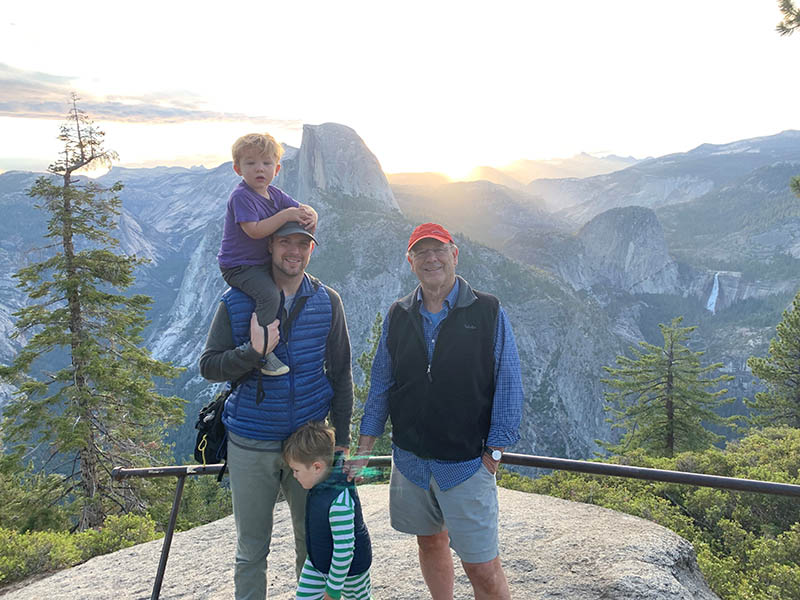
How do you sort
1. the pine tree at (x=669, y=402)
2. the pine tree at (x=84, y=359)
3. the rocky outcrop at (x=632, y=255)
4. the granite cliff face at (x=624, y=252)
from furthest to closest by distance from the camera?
the rocky outcrop at (x=632, y=255)
the granite cliff face at (x=624, y=252)
the pine tree at (x=669, y=402)
the pine tree at (x=84, y=359)

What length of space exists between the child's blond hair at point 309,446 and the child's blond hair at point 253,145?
1.76 m

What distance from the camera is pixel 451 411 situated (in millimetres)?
2855

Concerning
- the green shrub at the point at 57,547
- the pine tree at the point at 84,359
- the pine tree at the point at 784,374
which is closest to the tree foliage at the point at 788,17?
the pine tree at the point at 784,374

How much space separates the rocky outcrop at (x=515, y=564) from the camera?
365 centimetres

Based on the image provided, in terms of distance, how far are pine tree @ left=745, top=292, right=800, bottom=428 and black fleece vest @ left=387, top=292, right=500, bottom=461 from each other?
22.3m

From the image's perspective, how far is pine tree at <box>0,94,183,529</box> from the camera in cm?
1279

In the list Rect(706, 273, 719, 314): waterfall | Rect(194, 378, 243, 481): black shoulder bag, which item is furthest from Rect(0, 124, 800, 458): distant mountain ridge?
Rect(194, 378, 243, 481): black shoulder bag

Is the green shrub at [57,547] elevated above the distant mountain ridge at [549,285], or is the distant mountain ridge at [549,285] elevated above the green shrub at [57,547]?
the green shrub at [57,547]

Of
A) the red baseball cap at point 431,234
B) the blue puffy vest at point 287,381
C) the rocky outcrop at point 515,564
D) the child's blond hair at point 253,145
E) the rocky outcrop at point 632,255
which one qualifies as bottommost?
the rocky outcrop at point 632,255

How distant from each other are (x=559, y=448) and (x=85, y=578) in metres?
98.3

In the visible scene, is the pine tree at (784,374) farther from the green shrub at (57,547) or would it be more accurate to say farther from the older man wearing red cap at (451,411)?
the green shrub at (57,547)

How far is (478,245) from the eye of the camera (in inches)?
5290

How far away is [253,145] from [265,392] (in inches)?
61.4

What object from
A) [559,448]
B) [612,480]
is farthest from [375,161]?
[612,480]
